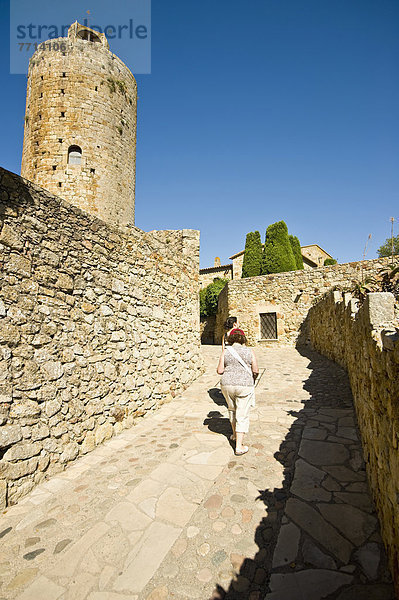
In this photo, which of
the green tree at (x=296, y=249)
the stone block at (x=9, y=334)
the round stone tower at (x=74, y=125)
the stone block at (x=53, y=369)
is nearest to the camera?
the stone block at (x=9, y=334)

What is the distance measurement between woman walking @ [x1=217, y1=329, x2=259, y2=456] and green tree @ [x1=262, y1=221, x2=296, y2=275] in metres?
17.6

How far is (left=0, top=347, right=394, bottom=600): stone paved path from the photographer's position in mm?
1980

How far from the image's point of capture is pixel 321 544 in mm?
2186

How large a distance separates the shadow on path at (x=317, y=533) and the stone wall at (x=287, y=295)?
10.9 metres

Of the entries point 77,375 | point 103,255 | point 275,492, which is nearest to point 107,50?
point 103,255

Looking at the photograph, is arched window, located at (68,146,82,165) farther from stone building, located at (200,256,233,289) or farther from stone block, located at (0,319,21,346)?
stone building, located at (200,256,233,289)

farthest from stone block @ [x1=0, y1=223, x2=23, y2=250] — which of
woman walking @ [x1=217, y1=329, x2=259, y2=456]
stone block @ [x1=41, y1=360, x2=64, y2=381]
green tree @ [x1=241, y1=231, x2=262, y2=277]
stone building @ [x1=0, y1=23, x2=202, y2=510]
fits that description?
green tree @ [x1=241, y1=231, x2=262, y2=277]

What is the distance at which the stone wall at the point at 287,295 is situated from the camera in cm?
1366

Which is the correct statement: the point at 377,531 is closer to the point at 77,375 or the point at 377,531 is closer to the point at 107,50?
the point at 77,375

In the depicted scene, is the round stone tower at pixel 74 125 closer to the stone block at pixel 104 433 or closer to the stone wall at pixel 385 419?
the stone block at pixel 104 433

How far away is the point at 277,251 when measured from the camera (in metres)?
21.2

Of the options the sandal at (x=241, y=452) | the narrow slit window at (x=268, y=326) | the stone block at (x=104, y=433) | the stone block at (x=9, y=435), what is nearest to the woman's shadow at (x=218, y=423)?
the sandal at (x=241, y=452)

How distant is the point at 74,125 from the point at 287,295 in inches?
461

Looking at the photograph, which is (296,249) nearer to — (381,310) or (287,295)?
(287,295)
